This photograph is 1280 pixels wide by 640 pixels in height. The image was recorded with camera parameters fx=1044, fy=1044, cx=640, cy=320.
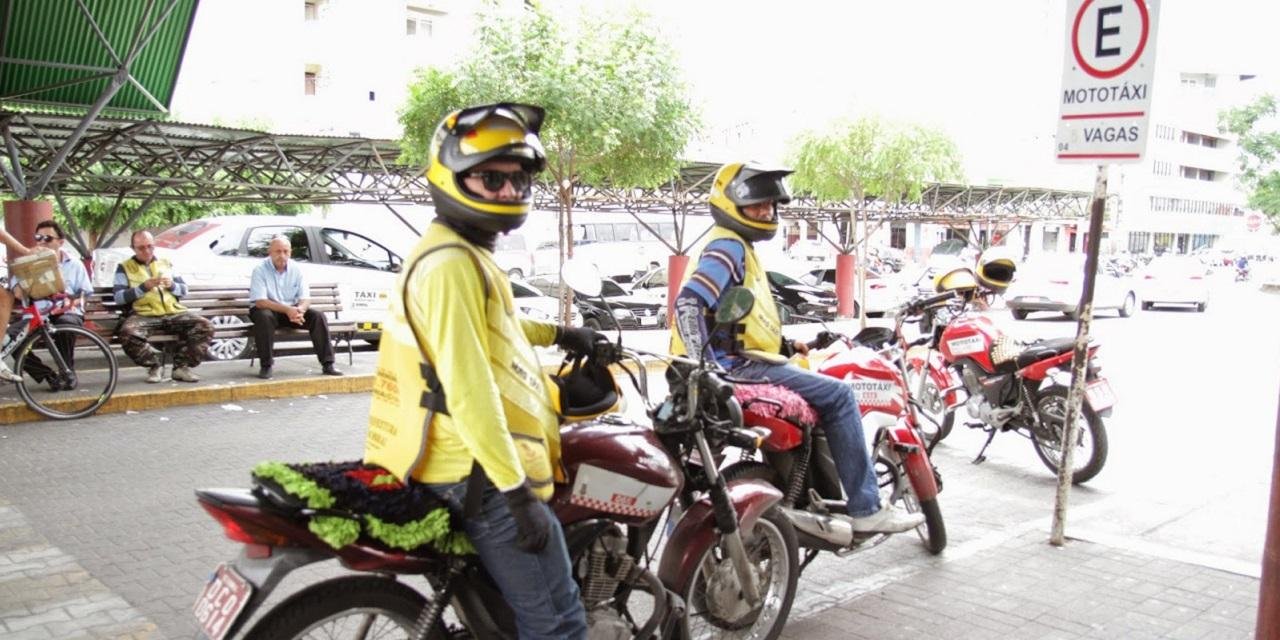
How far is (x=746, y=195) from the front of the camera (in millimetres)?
4625

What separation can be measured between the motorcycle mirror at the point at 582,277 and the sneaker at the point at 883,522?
1859mm

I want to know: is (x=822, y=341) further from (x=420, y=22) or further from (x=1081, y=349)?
(x=420, y=22)

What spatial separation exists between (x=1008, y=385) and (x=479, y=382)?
585 cm

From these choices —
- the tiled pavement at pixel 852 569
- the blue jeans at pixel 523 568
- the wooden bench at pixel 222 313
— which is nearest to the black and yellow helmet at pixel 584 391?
the blue jeans at pixel 523 568

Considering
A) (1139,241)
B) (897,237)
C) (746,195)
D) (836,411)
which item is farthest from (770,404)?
(1139,241)

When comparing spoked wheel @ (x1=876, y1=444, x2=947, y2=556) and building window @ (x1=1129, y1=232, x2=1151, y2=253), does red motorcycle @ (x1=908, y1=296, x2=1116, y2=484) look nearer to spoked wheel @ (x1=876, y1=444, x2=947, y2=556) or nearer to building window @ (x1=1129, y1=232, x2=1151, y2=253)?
spoked wheel @ (x1=876, y1=444, x2=947, y2=556)

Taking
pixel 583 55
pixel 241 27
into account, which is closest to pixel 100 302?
A: pixel 583 55

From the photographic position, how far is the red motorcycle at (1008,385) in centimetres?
718

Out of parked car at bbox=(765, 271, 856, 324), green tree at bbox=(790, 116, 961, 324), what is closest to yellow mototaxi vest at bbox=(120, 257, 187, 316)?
green tree at bbox=(790, 116, 961, 324)

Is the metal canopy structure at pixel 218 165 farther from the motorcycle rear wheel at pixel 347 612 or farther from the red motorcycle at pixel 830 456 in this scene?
the motorcycle rear wheel at pixel 347 612

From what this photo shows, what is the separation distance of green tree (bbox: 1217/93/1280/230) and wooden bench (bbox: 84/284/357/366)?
142ft

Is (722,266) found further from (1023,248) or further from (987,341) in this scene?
(1023,248)

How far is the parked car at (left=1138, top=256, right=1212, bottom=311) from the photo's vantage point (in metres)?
28.0

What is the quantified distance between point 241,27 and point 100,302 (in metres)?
29.3
